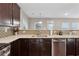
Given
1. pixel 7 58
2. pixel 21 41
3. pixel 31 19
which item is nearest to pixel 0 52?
pixel 7 58

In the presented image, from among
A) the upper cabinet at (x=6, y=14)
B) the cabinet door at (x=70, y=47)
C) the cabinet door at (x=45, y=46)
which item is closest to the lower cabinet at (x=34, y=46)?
the cabinet door at (x=45, y=46)

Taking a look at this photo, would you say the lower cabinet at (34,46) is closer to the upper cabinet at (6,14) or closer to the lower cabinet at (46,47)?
the lower cabinet at (46,47)

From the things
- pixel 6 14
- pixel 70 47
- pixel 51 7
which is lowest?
pixel 70 47

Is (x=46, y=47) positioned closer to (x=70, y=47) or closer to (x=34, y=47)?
(x=34, y=47)

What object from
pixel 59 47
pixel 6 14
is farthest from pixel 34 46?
pixel 6 14

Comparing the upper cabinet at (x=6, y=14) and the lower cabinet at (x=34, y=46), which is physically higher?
the upper cabinet at (x=6, y=14)

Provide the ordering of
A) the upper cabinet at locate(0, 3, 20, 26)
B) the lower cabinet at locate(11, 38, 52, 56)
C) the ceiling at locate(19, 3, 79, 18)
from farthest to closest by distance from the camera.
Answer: the ceiling at locate(19, 3, 79, 18), the lower cabinet at locate(11, 38, 52, 56), the upper cabinet at locate(0, 3, 20, 26)

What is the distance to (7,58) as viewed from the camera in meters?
0.50

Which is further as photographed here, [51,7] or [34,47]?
[51,7]

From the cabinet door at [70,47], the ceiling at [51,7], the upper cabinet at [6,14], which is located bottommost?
the cabinet door at [70,47]

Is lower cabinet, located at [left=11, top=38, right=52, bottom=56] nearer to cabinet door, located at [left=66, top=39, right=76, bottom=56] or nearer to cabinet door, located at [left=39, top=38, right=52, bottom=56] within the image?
cabinet door, located at [left=39, top=38, right=52, bottom=56]

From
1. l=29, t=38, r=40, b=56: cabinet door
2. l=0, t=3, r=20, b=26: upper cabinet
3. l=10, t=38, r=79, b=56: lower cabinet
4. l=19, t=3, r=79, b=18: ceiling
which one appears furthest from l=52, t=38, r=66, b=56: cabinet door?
l=0, t=3, r=20, b=26: upper cabinet

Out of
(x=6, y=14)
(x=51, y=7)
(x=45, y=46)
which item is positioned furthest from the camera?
(x=51, y=7)

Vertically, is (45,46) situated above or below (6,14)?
below
